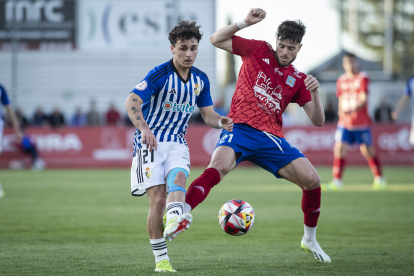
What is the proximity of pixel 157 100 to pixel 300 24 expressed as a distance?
5.34ft

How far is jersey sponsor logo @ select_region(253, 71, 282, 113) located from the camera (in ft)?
17.7

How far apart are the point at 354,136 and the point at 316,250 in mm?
7249

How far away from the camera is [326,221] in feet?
26.0

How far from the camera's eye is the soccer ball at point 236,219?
4.95 metres

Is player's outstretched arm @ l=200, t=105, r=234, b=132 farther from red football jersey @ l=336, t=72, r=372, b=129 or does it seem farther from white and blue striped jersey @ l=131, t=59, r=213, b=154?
red football jersey @ l=336, t=72, r=372, b=129

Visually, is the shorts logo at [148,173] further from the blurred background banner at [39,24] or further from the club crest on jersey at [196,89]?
the blurred background banner at [39,24]

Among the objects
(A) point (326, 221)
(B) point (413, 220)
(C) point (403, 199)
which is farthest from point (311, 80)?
(C) point (403, 199)

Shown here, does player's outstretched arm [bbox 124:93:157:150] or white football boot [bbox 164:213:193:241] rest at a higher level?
player's outstretched arm [bbox 124:93:157:150]

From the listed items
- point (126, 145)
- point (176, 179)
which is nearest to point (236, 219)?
point (176, 179)

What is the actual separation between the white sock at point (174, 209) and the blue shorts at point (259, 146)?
3.12ft

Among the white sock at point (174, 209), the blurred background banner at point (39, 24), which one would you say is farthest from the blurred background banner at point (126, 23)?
the white sock at point (174, 209)

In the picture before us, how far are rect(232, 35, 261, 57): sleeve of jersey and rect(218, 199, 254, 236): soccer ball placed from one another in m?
1.57

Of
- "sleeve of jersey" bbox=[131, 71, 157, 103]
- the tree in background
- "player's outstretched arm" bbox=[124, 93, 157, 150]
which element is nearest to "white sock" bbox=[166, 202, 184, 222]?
"player's outstretched arm" bbox=[124, 93, 157, 150]

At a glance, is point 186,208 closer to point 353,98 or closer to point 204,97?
point 204,97
